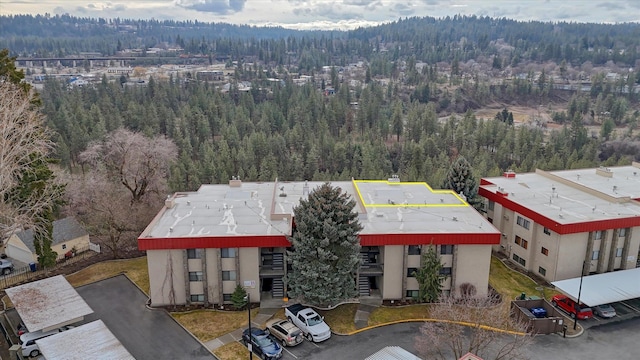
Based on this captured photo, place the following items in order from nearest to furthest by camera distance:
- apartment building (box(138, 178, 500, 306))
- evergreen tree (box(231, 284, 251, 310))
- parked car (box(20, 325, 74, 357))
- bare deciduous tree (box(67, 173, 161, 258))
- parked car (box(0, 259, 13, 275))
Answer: parked car (box(20, 325, 74, 357)) < evergreen tree (box(231, 284, 251, 310)) < apartment building (box(138, 178, 500, 306)) < parked car (box(0, 259, 13, 275)) < bare deciduous tree (box(67, 173, 161, 258))

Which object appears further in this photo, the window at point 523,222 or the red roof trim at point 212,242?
the window at point 523,222

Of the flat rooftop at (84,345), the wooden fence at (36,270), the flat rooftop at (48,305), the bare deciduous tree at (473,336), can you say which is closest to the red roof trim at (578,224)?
the bare deciduous tree at (473,336)

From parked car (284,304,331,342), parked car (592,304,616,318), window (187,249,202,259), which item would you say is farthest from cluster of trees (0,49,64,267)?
parked car (592,304,616,318)

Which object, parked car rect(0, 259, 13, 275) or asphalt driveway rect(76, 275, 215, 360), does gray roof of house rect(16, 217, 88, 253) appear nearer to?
parked car rect(0, 259, 13, 275)

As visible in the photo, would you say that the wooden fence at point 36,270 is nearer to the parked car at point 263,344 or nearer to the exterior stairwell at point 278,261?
the exterior stairwell at point 278,261

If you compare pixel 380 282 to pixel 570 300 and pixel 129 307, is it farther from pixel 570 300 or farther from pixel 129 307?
pixel 129 307
